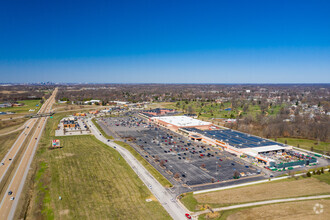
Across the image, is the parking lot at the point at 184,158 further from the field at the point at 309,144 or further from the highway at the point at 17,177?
the field at the point at 309,144

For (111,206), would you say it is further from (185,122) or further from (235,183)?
(185,122)

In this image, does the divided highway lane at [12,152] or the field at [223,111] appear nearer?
the divided highway lane at [12,152]

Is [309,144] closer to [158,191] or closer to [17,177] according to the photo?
[158,191]

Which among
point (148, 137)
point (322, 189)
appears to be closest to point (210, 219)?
Result: point (322, 189)

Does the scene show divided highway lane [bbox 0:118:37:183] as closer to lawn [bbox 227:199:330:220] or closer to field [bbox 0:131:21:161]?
field [bbox 0:131:21:161]

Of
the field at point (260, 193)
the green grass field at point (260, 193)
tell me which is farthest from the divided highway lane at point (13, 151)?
the field at point (260, 193)
